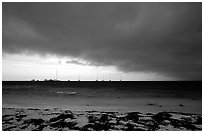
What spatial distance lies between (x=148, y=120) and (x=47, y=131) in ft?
20.3

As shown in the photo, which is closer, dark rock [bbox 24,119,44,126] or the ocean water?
dark rock [bbox 24,119,44,126]

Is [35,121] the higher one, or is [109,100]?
[35,121]

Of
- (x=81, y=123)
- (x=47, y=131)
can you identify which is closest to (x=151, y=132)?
(x=81, y=123)

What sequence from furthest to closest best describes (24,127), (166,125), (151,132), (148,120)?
(148,120)
(166,125)
(24,127)
(151,132)

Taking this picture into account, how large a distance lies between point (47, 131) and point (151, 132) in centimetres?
520

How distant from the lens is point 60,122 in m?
8.47

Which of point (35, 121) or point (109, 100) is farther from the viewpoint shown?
point (109, 100)

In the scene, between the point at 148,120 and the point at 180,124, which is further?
the point at 148,120

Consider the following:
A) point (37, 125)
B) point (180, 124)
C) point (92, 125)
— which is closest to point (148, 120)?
point (180, 124)

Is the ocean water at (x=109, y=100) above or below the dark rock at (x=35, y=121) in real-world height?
below

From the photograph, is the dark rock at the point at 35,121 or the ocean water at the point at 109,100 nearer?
the dark rock at the point at 35,121

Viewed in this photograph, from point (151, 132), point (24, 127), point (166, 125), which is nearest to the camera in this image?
point (151, 132)

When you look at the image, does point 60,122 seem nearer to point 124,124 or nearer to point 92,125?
point 92,125

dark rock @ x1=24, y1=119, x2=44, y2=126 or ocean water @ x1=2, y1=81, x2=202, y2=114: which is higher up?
dark rock @ x1=24, y1=119, x2=44, y2=126
